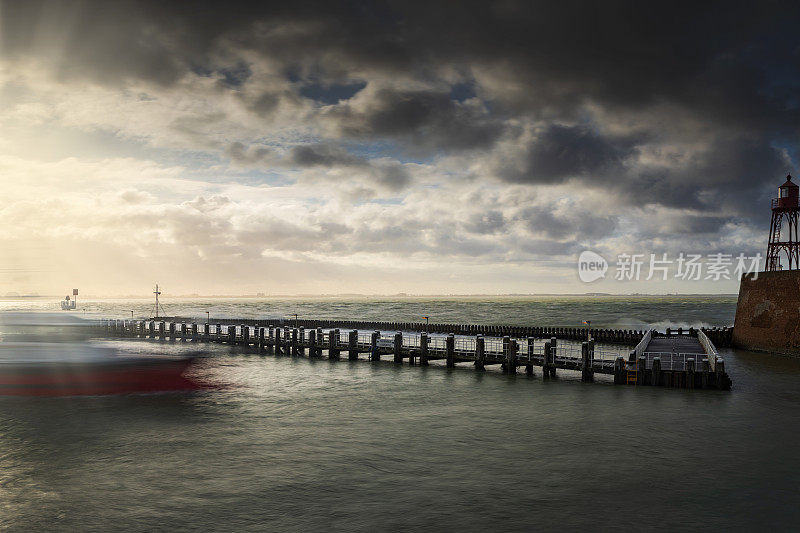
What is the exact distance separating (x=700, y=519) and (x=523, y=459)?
578 centimetres

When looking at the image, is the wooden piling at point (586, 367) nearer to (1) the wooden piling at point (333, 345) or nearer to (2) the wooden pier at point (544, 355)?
(2) the wooden pier at point (544, 355)


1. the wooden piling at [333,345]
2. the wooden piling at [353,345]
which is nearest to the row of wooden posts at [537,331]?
the wooden piling at [353,345]

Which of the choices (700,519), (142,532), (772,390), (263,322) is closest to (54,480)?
(142,532)

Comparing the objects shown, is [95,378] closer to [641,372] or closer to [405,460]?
[405,460]

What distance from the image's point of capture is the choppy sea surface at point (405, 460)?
13539mm

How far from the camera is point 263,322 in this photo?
95938mm

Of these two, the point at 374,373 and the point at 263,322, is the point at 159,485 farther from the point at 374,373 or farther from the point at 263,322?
the point at 263,322

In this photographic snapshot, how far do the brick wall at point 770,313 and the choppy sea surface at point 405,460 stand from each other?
16.4m

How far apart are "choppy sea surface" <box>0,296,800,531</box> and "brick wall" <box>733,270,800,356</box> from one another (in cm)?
1641

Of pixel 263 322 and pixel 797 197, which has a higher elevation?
pixel 797 197

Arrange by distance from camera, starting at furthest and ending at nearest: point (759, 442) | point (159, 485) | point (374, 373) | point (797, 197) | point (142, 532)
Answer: point (797, 197) < point (374, 373) < point (759, 442) < point (159, 485) < point (142, 532)

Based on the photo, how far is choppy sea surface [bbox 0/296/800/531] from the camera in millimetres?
13539

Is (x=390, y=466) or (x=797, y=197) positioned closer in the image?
(x=390, y=466)

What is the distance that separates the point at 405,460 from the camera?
18.0m
